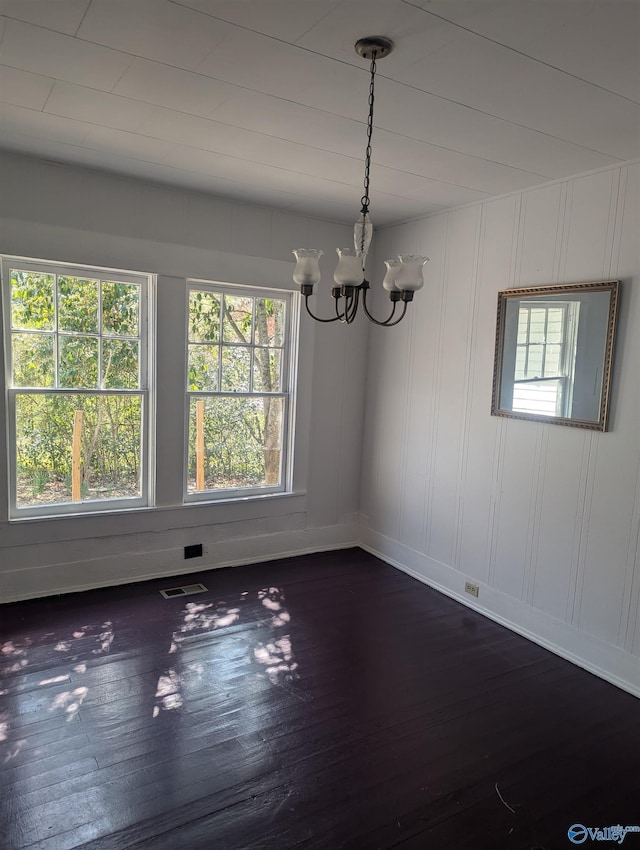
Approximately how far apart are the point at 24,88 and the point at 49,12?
67cm

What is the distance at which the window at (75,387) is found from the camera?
11.2ft

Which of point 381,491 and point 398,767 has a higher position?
point 381,491

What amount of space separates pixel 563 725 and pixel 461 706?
1.45 ft

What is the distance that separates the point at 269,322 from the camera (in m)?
4.28

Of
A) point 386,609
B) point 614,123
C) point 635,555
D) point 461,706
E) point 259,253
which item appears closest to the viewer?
point 614,123

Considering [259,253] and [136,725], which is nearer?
[136,725]

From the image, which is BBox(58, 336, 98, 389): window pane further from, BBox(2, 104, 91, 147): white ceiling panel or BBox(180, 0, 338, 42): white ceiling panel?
BBox(180, 0, 338, 42): white ceiling panel

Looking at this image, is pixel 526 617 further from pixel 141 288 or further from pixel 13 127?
pixel 13 127

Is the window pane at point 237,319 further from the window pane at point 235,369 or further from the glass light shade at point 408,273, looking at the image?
the glass light shade at point 408,273

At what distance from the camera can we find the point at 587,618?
3039mm

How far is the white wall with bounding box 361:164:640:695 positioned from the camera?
286cm

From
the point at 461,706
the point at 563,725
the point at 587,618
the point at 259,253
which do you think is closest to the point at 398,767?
the point at 461,706

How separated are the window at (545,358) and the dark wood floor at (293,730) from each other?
55.1 inches

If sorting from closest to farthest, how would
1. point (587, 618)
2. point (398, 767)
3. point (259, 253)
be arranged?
point (398, 767) → point (587, 618) → point (259, 253)
